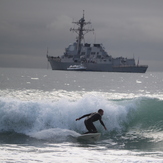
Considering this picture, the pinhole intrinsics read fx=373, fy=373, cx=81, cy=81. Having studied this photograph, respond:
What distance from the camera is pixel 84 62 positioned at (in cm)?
14962

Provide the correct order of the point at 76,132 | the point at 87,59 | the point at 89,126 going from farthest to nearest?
the point at 87,59, the point at 76,132, the point at 89,126

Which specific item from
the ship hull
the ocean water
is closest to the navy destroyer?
the ship hull

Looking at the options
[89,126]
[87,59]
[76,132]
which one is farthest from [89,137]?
[87,59]

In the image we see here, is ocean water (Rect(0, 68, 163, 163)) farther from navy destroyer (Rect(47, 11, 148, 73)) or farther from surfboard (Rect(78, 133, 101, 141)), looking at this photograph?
navy destroyer (Rect(47, 11, 148, 73))

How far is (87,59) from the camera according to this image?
15300 centimetres

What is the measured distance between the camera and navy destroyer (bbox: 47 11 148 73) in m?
150

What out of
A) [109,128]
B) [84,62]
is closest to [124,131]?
[109,128]

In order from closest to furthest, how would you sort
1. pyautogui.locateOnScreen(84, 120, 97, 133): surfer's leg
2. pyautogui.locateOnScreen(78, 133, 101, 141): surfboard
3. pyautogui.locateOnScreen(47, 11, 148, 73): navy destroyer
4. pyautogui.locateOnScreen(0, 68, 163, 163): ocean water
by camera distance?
1. pyautogui.locateOnScreen(0, 68, 163, 163): ocean water
2. pyautogui.locateOnScreen(78, 133, 101, 141): surfboard
3. pyautogui.locateOnScreen(84, 120, 97, 133): surfer's leg
4. pyautogui.locateOnScreen(47, 11, 148, 73): navy destroyer

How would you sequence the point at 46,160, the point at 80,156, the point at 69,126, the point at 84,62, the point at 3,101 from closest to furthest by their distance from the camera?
1. the point at 46,160
2. the point at 80,156
3. the point at 69,126
4. the point at 3,101
5. the point at 84,62

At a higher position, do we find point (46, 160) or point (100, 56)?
point (100, 56)

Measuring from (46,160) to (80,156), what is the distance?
116cm

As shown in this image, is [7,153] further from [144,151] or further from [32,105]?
[32,105]

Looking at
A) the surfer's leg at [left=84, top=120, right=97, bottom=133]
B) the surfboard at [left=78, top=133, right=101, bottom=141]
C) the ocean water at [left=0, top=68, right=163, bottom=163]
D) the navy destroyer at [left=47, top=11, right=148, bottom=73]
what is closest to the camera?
the ocean water at [left=0, top=68, right=163, bottom=163]

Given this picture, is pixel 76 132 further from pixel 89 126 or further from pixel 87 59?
pixel 87 59
